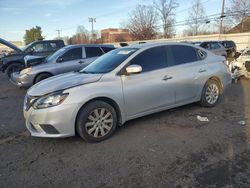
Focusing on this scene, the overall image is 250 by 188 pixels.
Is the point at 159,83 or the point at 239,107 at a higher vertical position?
the point at 159,83

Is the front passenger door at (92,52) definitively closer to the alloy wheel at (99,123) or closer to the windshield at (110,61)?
the windshield at (110,61)

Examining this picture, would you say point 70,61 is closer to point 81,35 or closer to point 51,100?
point 51,100

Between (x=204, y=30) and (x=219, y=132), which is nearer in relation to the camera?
(x=219, y=132)

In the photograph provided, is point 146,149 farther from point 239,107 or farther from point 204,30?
point 204,30

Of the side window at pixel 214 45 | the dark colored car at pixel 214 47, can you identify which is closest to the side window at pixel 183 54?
the dark colored car at pixel 214 47

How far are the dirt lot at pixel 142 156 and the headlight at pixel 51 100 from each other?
2.47 ft

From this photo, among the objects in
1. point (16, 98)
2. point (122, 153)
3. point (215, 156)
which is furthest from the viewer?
point (16, 98)

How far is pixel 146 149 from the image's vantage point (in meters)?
4.00

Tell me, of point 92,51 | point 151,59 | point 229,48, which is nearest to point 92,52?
point 92,51

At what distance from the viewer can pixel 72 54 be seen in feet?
30.6

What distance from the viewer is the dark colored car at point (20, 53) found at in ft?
42.1

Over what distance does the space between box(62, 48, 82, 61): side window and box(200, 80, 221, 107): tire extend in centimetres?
515

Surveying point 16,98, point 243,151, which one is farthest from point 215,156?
point 16,98

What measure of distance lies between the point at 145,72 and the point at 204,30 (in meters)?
48.9
